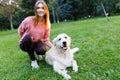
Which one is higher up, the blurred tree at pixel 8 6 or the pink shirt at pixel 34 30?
the blurred tree at pixel 8 6

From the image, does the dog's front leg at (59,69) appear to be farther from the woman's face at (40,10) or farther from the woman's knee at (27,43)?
the woman's face at (40,10)

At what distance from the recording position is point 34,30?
588cm

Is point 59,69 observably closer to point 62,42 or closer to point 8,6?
point 62,42

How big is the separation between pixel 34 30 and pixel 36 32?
0.07 m

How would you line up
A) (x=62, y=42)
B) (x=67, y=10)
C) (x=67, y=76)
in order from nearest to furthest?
1. (x=67, y=76)
2. (x=62, y=42)
3. (x=67, y=10)

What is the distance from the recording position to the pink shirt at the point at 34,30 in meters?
5.87

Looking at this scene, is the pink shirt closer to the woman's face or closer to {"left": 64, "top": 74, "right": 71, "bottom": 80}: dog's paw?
the woman's face

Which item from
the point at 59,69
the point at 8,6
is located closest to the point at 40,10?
the point at 59,69

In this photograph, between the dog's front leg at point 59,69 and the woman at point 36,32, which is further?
the woman at point 36,32

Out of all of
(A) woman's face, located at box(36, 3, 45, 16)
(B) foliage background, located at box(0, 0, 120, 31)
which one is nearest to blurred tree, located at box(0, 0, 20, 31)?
(B) foliage background, located at box(0, 0, 120, 31)

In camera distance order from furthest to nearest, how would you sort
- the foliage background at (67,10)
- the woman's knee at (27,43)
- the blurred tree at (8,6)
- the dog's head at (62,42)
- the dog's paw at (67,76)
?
the foliage background at (67,10), the blurred tree at (8,6), the woman's knee at (27,43), the dog's head at (62,42), the dog's paw at (67,76)

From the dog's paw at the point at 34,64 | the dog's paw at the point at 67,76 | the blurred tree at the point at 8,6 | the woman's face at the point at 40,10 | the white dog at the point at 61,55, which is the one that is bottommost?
the dog's paw at the point at 67,76

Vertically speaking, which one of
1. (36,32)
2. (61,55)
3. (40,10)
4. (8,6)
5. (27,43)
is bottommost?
(61,55)

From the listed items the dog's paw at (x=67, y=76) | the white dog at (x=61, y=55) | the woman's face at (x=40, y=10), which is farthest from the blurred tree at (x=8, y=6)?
the dog's paw at (x=67, y=76)
